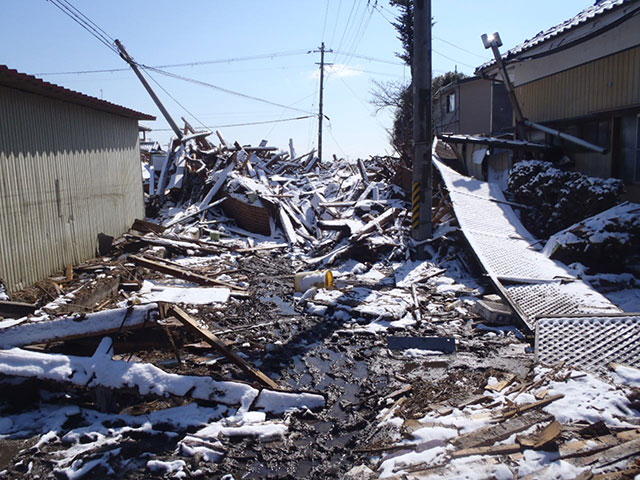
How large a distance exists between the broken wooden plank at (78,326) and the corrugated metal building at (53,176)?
3.42 metres

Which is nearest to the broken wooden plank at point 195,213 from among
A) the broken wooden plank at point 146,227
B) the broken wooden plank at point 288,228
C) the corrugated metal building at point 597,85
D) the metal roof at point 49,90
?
the broken wooden plank at point 146,227

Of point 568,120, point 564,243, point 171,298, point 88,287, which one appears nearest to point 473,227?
point 564,243

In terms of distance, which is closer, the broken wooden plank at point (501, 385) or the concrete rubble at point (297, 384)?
the concrete rubble at point (297, 384)

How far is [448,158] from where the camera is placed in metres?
16.1

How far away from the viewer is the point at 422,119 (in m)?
10.6

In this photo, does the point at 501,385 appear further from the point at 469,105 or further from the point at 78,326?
the point at 469,105

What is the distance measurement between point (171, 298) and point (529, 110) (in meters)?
12.4

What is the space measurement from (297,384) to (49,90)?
763 centimetres

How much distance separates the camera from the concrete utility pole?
10391mm

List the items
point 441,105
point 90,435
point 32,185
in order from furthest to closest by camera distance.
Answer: point 441,105 → point 32,185 → point 90,435

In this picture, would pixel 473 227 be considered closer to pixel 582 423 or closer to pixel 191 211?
pixel 582 423

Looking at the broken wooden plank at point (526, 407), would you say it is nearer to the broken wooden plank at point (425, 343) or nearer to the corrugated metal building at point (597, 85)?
the broken wooden plank at point (425, 343)

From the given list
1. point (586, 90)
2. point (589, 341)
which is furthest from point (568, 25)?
point (589, 341)

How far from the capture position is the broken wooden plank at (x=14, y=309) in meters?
6.50
